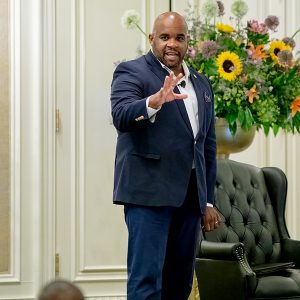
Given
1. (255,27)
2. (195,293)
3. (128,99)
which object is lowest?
(195,293)

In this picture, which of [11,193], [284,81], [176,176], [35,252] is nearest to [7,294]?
[35,252]

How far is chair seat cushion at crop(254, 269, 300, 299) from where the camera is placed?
10.5 feet

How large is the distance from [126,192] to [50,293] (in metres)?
1.30

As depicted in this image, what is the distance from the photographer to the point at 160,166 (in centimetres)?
245

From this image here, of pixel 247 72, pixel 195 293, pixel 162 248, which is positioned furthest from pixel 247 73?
pixel 162 248

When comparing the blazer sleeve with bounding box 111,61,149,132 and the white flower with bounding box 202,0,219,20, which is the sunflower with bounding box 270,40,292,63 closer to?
the white flower with bounding box 202,0,219,20

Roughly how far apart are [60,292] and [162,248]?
1.30 metres

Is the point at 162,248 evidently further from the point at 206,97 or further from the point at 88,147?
the point at 88,147

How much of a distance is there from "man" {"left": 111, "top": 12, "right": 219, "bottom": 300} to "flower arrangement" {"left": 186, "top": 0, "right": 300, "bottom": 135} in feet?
2.87

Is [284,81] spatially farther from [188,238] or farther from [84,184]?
[84,184]

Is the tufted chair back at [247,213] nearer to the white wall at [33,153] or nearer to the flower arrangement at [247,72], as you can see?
the flower arrangement at [247,72]

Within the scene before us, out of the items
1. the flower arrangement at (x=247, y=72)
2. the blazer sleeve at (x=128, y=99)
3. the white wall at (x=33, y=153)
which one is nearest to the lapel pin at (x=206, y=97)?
the blazer sleeve at (x=128, y=99)

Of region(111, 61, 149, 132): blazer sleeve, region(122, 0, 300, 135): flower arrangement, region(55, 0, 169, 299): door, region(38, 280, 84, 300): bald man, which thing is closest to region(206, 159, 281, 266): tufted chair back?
region(122, 0, 300, 135): flower arrangement

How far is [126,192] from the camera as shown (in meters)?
2.44
